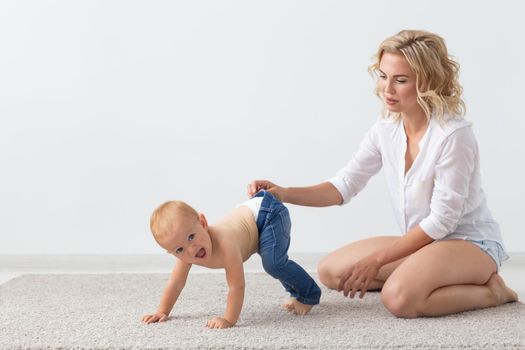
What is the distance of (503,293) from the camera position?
7.92 feet

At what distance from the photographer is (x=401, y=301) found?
2188mm

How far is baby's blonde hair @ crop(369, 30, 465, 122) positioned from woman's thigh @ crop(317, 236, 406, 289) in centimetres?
49

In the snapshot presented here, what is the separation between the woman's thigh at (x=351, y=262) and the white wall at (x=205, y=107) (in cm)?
88

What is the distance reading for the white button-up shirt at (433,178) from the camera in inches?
88.6

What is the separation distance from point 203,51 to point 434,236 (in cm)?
160

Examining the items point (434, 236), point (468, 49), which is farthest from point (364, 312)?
point (468, 49)

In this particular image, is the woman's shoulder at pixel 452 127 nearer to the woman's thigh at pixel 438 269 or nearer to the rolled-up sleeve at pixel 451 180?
the rolled-up sleeve at pixel 451 180

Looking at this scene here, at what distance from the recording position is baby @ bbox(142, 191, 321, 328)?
6.48 feet

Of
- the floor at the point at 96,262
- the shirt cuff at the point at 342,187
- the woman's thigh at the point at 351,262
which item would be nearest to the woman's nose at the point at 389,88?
the shirt cuff at the point at 342,187

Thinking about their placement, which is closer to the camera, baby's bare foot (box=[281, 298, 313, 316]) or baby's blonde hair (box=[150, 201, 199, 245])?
baby's blonde hair (box=[150, 201, 199, 245])

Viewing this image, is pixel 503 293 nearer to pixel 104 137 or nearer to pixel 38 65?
pixel 104 137

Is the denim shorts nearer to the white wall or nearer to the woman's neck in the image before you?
the woman's neck

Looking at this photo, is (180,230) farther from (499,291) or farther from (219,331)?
(499,291)

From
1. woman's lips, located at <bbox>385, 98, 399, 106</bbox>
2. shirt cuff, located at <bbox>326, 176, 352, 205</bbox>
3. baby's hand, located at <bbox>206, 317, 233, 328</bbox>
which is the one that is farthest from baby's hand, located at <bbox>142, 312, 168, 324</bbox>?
woman's lips, located at <bbox>385, 98, 399, 106</bbox>
